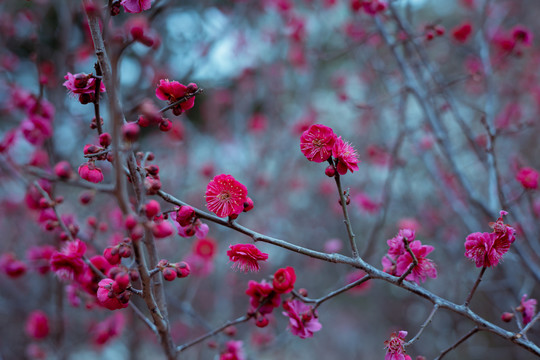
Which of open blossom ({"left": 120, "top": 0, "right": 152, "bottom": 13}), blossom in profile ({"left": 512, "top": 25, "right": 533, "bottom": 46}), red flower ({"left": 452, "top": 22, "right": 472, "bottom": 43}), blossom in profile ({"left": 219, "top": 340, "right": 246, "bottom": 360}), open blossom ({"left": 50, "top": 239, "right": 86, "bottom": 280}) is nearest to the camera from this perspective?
open blossom ({"left": 120, "top": 0, "right": 152, "bottom": 13})

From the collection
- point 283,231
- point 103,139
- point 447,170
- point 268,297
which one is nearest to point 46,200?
point 103,139

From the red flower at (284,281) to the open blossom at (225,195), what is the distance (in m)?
0.23

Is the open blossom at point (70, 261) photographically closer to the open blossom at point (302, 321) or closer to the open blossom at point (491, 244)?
the open blossom at point (302, 321)

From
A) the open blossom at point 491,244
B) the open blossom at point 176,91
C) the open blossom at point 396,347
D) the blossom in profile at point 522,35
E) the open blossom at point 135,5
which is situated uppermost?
the blossom in profile at point 522,35

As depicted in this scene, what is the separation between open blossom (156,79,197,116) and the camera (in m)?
1.11

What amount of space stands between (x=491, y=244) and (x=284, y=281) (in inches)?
23.2

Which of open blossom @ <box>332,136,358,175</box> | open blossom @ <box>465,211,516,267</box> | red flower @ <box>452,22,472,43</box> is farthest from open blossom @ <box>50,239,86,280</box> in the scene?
red flower @ <box>452,22,472,43</box>

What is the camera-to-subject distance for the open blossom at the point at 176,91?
3.65 feet

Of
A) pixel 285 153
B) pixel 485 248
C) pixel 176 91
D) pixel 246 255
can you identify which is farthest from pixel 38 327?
pixel 285 153

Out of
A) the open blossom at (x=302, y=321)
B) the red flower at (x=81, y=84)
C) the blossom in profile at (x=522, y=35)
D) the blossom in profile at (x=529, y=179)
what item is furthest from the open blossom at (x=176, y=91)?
the blossom in profile at (x=522, y=35)

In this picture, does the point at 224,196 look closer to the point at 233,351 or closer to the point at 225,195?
the point at 225,195

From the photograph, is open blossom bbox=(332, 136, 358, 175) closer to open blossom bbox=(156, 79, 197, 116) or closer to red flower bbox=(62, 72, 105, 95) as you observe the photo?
open blossom bbox=(156, 79, 197, 116)

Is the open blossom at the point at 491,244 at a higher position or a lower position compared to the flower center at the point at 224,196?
higher

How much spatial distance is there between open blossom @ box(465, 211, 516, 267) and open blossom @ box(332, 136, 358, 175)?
1.30ft
